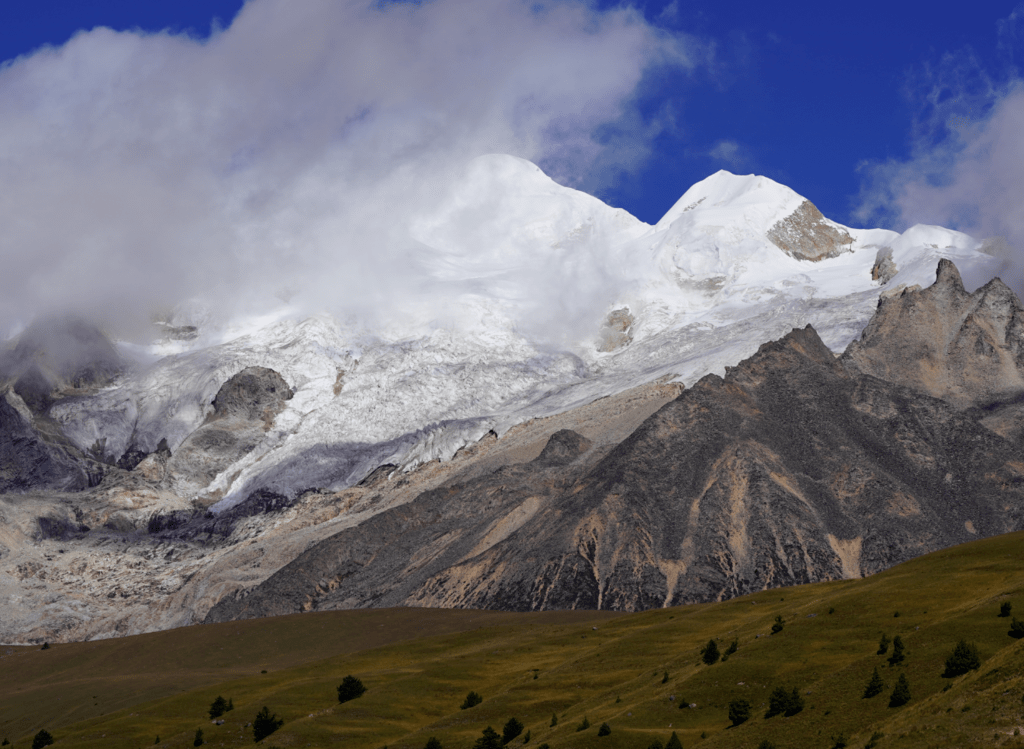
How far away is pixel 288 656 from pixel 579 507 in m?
48.3

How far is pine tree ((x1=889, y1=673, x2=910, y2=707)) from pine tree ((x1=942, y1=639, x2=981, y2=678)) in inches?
78.1

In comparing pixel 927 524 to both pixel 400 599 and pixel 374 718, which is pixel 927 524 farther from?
pixel 374 718

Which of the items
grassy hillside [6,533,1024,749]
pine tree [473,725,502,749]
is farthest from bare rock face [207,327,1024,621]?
pine tree [473,725,502,749]

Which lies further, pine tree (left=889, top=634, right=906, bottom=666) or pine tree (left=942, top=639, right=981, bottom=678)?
pine tree (left=889, top=634, right=906, bottom=666)

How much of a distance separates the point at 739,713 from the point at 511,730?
1418 centimetres

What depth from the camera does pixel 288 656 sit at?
5069 inches

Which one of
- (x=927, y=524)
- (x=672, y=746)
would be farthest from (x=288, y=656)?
(x=672, y=746)

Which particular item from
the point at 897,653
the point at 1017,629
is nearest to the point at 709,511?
the point at 897,653

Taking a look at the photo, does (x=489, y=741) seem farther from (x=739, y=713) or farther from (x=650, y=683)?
(x=739, y=713)

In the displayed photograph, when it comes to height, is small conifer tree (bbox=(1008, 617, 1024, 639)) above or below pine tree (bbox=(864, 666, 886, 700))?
above

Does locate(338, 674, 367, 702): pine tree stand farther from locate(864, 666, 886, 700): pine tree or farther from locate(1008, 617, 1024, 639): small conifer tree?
locate(1008, 617, 1024, 639): small conifer tree

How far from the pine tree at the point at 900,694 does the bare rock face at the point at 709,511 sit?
93.5 m

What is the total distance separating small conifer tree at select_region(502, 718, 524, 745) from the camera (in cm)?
5741

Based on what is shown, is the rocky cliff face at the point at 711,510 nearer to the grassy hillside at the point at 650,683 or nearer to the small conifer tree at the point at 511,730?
the grassy hillside at the point at 650,683
